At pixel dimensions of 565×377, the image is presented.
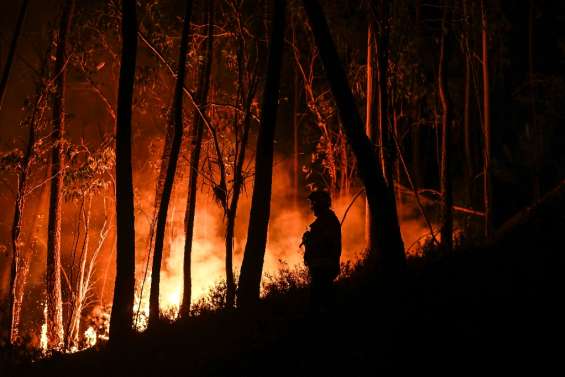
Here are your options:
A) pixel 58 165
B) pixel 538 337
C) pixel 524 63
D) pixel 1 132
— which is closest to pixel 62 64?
pixel 58 165

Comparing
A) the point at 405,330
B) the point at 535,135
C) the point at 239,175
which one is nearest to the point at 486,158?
the point at 239,175

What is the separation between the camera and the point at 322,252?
24.8 ft

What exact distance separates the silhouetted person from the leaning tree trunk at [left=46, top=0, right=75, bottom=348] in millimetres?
10983

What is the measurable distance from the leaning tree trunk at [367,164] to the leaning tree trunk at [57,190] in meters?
10.2

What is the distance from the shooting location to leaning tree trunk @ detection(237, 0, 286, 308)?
9.96m

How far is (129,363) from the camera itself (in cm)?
834

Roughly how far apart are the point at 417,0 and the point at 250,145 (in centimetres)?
1079

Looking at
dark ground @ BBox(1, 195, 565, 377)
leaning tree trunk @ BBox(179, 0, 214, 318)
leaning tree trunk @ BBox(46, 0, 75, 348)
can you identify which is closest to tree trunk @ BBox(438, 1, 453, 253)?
dark ground @ BBox(1, 195, 565, 377)

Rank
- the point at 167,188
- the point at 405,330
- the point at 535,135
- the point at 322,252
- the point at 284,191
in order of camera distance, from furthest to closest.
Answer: the point at 284,191
the point at 535,135
the point at 167,188
the point at 322,252
the point at 405,330

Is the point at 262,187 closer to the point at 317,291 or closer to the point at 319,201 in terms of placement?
the point at 319,201

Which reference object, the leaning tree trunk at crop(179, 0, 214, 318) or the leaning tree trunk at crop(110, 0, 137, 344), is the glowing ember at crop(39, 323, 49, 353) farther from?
the leaning tree trunk at crop(110, 0, 137, 344)

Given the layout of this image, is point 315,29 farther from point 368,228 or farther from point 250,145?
point 250,145

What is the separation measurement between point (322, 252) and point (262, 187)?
2.89 metres

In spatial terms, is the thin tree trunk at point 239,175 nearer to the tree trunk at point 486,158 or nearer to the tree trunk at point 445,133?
the tree trunk at point 445,133
